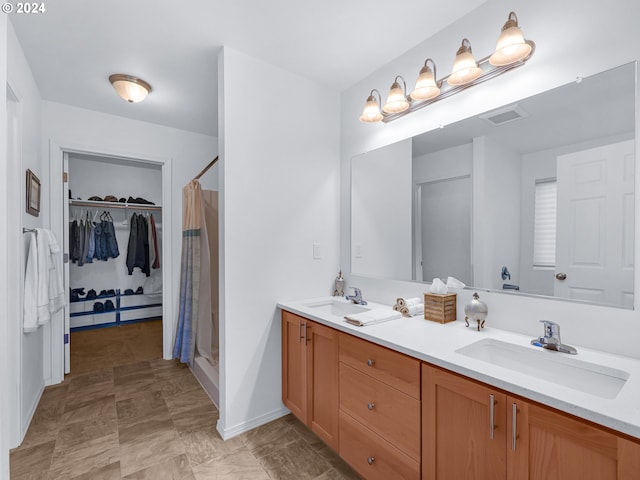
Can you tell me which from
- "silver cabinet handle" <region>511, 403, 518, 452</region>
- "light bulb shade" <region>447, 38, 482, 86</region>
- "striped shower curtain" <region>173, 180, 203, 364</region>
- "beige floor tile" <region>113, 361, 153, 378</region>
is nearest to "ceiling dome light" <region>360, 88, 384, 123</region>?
"light bulb shade" <region>447, 38, 482, 86</region>

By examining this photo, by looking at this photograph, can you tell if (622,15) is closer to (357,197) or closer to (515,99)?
(515,99)

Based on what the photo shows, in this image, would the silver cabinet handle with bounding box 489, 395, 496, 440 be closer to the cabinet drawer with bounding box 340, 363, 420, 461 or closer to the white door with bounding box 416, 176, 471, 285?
the cabinet drawer with bounding box 340, 363, 420, 461

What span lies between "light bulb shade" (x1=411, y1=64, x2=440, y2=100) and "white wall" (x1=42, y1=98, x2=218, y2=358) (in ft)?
7.57

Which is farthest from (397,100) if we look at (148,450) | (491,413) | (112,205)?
(112,205)

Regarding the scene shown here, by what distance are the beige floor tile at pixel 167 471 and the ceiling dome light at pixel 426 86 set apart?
244 centimetres

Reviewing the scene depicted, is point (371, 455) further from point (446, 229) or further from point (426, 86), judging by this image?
point (426, 86)

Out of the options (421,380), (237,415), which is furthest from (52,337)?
(421,380)

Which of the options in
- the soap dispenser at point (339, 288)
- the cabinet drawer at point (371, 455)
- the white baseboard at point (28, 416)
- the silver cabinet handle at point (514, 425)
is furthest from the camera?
the soap dispenser at point (339, 288)

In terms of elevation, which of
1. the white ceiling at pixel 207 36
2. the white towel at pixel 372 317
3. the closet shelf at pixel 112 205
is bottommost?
the white towel at pixel 372 317

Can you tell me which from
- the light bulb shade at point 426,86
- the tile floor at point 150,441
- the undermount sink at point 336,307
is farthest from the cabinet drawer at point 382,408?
the light bulb shade at point 426,86

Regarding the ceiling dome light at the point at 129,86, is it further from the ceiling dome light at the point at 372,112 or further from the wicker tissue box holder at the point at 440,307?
the wicker tissue box holder at the point at 440,307

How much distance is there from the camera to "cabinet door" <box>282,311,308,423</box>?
1998 mm

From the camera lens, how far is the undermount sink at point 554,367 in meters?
1.09

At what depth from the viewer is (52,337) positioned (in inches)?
110
